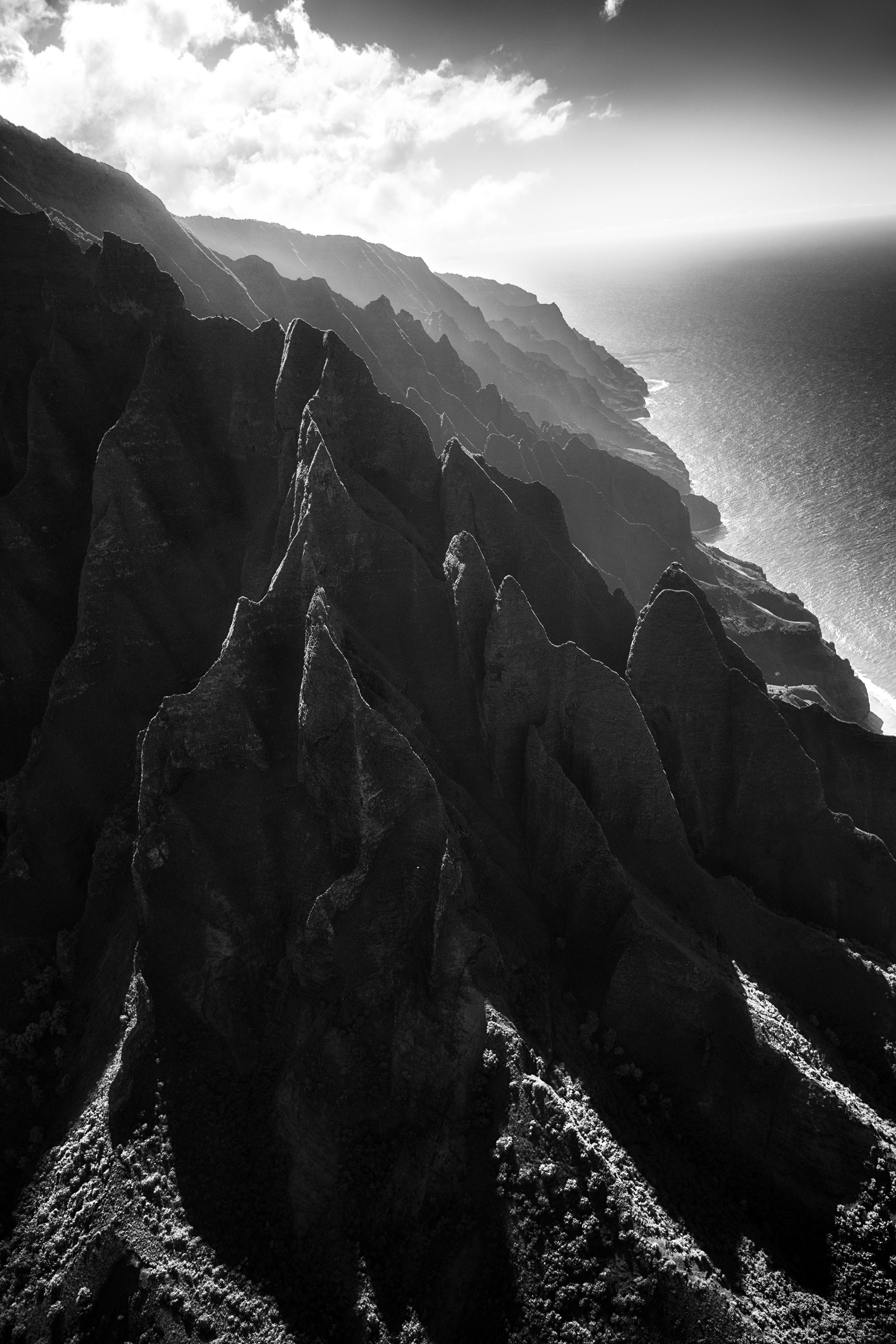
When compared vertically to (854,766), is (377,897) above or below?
below

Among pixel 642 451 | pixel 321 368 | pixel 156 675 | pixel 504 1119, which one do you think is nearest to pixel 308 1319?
pixel 504 1119

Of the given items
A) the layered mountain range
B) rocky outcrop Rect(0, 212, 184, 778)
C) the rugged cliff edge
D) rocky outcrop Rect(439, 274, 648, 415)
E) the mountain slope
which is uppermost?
rocky outcrop Rect(439, 274, 648, 415)

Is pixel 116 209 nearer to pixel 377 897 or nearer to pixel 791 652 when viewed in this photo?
pixel 377 897

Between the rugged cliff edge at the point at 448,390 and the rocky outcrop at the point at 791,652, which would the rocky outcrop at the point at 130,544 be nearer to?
the rugged cliff edge at the point at 448,390

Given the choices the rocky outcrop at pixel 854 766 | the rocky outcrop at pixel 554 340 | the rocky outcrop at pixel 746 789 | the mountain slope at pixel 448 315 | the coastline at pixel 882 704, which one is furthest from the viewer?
the rocky outcrop at pixel 554 340

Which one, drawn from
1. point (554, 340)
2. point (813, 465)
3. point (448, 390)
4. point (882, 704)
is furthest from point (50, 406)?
point (554, 340)

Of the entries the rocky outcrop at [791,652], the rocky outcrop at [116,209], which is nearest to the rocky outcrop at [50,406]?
the rocky outcrop at [116,209]

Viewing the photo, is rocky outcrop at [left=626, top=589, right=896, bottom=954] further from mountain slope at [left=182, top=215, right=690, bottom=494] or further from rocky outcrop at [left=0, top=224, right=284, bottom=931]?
mountain slope at [left=182, top=215, right=690, bottom=494]

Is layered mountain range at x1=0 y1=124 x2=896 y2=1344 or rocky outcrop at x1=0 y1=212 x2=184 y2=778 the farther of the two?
rocky outcrop at x1=0 y1=212 x2=184 y2=778

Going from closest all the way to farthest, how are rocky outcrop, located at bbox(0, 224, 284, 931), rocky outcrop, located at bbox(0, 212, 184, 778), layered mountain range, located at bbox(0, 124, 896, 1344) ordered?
layered mountain range, located at bbox(0, 124, 896, 1344), rocky outcrop, located at bbox(0, 224, 284, 931), rocky outcrop, located at bbox(0, 212, 184, 778)

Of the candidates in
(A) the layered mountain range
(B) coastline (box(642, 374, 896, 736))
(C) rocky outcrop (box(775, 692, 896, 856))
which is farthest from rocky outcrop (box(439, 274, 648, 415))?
(A) the layered mountain range
